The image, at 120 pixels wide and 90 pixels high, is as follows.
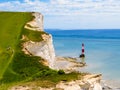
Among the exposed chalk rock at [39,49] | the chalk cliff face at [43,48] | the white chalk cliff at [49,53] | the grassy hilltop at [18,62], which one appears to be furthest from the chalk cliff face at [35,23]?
the exposed chalk rock at [39,49]

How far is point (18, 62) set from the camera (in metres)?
52.6

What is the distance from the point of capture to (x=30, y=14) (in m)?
78.8

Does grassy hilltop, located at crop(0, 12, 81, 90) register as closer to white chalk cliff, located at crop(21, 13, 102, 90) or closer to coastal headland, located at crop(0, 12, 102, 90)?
coastal headland, located at crop(0, 12, 102, 90)

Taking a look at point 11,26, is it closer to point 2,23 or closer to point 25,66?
point 2,23

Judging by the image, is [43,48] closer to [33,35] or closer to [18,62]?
[33,35]

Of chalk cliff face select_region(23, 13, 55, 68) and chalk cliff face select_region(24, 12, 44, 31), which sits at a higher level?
chalk cliff face select_region(24, 12, 44, 31)

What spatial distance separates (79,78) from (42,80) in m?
3.64

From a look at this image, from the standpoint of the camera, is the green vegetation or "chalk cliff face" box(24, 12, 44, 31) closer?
the green vegetation

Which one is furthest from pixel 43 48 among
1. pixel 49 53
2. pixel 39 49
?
pixel 49 53

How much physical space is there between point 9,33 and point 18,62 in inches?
585

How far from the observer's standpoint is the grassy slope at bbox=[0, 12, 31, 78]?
5391cm

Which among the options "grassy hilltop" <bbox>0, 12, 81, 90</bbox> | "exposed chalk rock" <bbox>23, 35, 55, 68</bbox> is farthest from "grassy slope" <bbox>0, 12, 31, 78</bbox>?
"exposed chalk rock" <bbox>23, 35, 55, 68</bbox>

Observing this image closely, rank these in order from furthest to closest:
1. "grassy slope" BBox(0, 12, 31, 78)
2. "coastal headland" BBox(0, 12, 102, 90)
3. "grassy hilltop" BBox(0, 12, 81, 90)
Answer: "grassy slope" BBox(0, 12, 31, 78), "grassy hilltop" BBox(0, 12, 81, 90), "coastal headland" BBox(0, 12, 102, 90)

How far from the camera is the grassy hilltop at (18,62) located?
135ft
